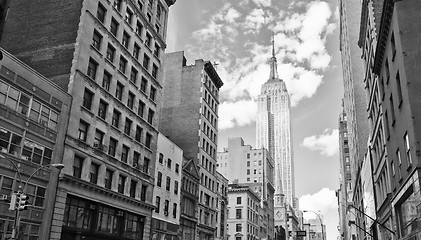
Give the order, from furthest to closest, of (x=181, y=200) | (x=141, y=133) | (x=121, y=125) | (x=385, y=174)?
(x=181, y=200), (x=141, y=133), (x=121, y=125), (x=385, y=174)

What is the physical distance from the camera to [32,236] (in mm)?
32156

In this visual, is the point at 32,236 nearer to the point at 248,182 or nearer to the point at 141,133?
the point at 141,133

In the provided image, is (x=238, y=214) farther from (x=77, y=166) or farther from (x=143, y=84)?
(x=77, y=166)

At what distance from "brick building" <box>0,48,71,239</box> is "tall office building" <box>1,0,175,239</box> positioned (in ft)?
4.95

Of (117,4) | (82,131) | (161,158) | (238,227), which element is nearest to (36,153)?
(82,131)

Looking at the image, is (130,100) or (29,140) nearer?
(29,140)

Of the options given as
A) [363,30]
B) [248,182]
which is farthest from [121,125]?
[248,182]

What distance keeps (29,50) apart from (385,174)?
36950 millimetres

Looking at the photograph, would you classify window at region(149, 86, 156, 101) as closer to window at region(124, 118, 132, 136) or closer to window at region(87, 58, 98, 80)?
window at region(124, 118, 132, 136)

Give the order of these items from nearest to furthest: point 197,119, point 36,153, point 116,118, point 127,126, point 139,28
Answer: point 36,153
point 116,118
point 127,126
point 139,28
point 197,119

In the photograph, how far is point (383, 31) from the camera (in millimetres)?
32344

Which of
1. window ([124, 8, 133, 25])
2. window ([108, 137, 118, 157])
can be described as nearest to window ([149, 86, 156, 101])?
window ([124, 8, 133, 25])

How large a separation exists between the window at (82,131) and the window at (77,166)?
1873 millimetres

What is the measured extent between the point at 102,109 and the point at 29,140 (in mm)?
11542
